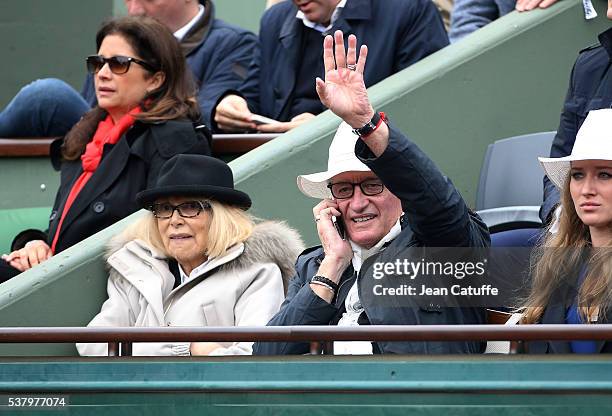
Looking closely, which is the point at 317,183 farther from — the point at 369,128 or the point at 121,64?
the point at 121,64

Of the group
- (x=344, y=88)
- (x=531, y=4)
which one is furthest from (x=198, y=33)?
(x=344, y=88)

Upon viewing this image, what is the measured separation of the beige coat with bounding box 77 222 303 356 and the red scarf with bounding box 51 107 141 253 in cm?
65

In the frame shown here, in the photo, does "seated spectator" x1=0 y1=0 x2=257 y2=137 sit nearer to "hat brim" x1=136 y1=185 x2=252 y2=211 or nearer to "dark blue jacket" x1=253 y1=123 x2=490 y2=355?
"hat brim" x1=136 y1=185 x2=252 y2=211

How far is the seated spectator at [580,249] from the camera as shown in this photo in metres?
3.36

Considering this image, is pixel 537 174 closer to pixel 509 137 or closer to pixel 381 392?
pixel 509 137

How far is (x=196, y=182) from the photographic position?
469cm

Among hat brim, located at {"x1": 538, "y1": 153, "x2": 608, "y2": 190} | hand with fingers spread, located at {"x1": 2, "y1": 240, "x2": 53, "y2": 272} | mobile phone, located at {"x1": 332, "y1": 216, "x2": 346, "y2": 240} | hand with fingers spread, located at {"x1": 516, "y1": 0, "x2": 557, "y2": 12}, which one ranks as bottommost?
hand with fingers spread, located at {"x1": 2, "y1": 240, "x2": 53, "y2": 272}

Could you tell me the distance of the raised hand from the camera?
3.63 meters

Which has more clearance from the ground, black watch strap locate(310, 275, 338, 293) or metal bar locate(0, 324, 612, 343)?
metal bar locate(0, 324, 612, 343)

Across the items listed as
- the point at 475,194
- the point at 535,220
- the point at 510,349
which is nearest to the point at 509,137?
the point at 475,194

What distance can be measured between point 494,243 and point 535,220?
0.30 meters

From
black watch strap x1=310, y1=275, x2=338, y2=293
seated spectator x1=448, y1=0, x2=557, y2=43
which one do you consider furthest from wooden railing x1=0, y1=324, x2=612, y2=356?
seated spectator x1=448, y1=0, x2=557, y2=43

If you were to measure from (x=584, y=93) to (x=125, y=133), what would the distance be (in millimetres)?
1688

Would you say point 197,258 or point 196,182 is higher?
point 196,182
